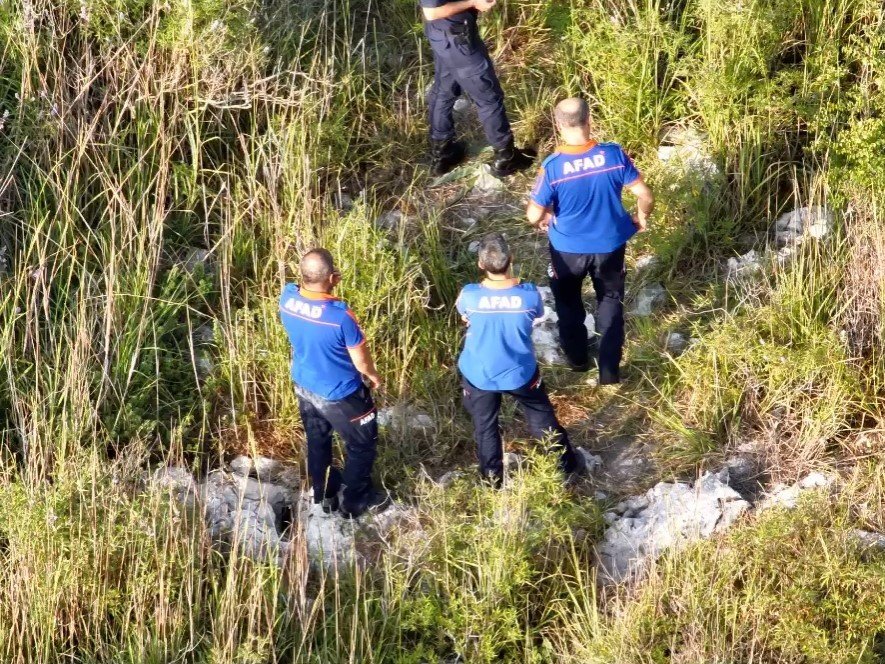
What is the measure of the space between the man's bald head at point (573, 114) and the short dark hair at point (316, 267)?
4.34 feet

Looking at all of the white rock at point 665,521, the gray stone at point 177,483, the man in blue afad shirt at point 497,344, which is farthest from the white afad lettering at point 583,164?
the gray stone at point 177,483

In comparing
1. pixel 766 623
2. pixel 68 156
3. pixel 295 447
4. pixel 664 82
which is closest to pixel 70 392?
pixel 295 447

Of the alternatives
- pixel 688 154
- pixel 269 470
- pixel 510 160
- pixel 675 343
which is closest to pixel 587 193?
pixel 675 343

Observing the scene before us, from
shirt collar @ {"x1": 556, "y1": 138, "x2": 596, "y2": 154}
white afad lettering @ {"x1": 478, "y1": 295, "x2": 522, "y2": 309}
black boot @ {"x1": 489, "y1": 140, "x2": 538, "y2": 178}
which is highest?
shirt collar @ {"x1": 556, "y1": 138, "x2": 596, "y2": 154}

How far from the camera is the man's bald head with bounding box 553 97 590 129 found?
4797 millimetres

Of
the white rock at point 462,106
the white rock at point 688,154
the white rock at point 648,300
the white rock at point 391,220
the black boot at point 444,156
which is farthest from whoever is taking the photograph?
the white rock at point 462,106

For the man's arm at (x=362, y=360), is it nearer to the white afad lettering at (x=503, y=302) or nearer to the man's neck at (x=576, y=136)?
the white afad lettering at (x=503, y=302)

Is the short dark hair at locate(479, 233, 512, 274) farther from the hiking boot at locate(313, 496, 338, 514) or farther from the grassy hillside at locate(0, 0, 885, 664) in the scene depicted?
the hiking boot at locate(313, 496, 338, 514)

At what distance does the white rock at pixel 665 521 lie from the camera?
4.44m

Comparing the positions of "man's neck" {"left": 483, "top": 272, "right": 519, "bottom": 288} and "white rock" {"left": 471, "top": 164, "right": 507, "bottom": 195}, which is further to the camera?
"white rock" {"left": 471, "top": 164, "right": 507, "bottom": 195}

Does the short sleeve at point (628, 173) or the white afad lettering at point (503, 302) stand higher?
the short sleeve at point (628, 173)

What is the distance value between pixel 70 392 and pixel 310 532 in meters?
1.32

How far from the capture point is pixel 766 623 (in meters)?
4.05

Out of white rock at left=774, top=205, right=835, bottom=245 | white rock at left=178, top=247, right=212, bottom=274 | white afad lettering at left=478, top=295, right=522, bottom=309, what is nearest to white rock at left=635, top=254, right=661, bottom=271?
white rock at left=774, top=205, right=835, bottom=245
